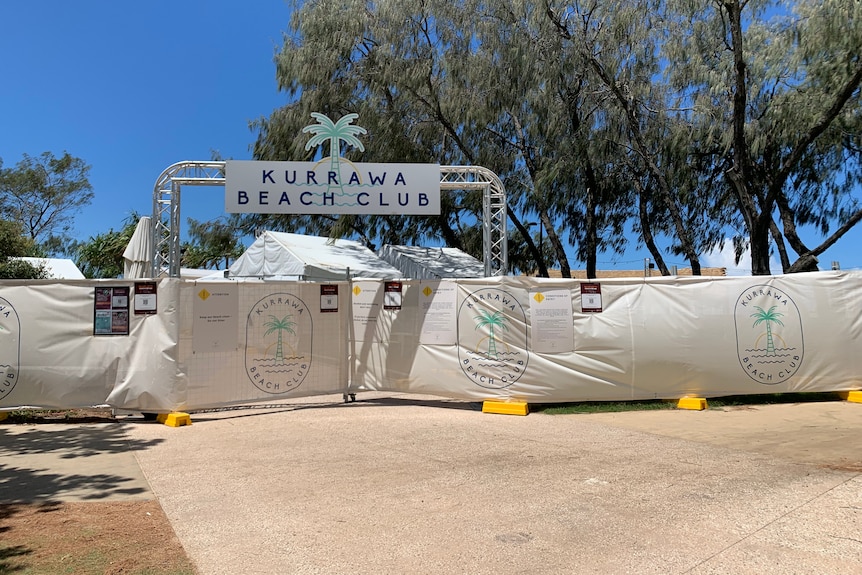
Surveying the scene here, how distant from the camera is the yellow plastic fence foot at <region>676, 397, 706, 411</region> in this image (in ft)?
30.1

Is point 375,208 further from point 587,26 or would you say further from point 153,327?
point 587,26

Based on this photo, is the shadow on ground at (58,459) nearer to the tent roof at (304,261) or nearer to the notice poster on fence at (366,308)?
the notice poster on fence at (366,308)

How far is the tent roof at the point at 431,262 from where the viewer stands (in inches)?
770

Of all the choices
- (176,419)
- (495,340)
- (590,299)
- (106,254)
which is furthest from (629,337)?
(106,254)

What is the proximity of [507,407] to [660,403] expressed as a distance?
8.30 feet

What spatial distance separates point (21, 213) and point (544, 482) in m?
53.6

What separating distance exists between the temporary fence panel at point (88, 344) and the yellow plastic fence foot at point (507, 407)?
450 centimetres

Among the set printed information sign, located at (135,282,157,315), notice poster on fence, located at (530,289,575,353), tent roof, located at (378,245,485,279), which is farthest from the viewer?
tent roof, located at (378,245,485,279)

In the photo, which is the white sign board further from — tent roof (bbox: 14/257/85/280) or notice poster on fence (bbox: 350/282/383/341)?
tent roof (bbox: 14/257/85/280)

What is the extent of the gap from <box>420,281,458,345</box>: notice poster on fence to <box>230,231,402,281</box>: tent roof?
7071 millimetres

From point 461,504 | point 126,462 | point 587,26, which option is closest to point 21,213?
point 587,26

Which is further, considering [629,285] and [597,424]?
[629,285]

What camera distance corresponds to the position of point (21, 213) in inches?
1849

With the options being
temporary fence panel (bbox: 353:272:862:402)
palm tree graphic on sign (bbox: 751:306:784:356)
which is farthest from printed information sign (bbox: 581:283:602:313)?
palm tree graphic on sign (bbox: 751:306:784:356)
